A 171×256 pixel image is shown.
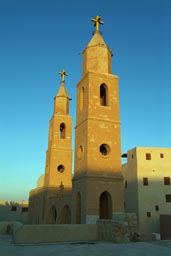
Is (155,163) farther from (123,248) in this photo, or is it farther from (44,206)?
(123,248)

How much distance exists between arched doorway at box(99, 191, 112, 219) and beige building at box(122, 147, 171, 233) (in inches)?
418

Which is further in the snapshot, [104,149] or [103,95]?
[103,95]

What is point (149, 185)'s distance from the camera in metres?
31.2

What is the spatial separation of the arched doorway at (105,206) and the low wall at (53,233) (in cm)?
351

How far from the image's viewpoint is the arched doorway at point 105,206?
19.4 metres

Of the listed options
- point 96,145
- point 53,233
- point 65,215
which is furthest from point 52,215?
point 53,233

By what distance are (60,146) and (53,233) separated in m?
19.8

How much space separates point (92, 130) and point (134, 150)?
13.5 meters

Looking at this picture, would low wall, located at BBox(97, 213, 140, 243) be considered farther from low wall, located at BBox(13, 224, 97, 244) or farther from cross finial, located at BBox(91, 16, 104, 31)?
cross finial, located at BBox(91, 16, 104, 31)

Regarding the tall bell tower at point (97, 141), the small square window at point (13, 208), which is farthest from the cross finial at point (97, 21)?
the small square window at point (13, 208)

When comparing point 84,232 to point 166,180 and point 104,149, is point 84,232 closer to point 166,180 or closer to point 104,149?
point 104,149

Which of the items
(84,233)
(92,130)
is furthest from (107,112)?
(84,233)

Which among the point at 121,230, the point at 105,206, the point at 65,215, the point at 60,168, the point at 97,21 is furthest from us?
the point at 60,168

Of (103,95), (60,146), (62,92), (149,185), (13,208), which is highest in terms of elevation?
(62,92)
